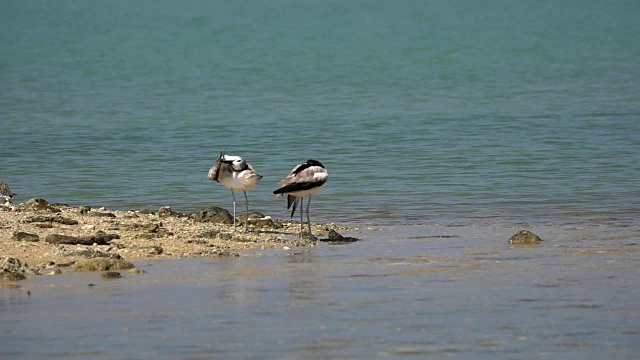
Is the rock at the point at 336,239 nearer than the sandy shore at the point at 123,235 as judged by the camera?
No

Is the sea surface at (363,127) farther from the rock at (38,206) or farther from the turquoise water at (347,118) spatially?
the rock at (38,206)

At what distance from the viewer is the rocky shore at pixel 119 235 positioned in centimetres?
1316

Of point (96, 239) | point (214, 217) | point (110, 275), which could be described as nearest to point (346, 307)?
point (110, 275)

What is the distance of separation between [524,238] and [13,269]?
5690 mm

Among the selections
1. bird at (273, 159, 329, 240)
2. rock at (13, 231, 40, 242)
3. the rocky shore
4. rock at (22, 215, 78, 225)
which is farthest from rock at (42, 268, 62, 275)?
bird at (273, 159, 329, 240)

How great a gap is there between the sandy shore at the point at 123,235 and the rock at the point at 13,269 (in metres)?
0.26

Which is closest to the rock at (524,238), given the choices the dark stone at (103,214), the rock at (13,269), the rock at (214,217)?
the rock at (214,217)

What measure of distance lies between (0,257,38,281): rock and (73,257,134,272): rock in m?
0.42

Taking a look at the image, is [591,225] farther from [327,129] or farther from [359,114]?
[359,114]

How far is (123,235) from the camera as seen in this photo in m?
14.6

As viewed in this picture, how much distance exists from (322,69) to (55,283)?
48738 mm

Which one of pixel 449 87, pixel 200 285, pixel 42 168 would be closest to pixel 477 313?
pixel 200 285

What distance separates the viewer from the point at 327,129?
3369 cm

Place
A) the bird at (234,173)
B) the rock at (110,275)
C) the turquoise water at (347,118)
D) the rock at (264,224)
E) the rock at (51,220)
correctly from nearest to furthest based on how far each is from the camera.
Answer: the rock at (110,275) → the rock at (51,220) → the bird at (234,173) → the rock at (264,224) → the turquoise water at (347,118)
